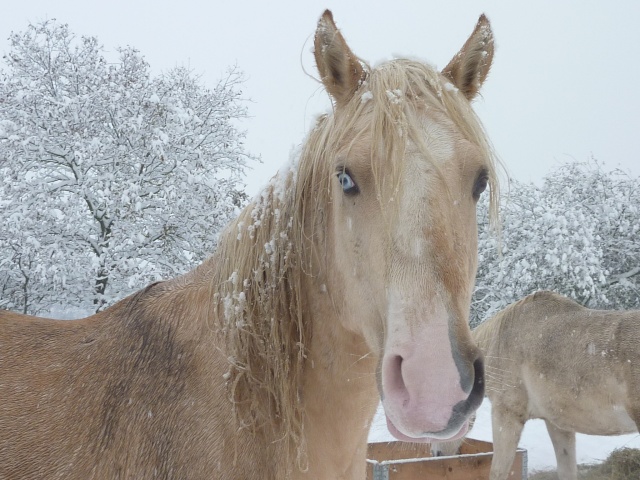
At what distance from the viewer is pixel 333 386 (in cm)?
173

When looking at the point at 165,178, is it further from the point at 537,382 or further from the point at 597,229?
the point at 597,229

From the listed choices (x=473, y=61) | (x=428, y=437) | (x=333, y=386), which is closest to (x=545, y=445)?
(x=333, y=386)

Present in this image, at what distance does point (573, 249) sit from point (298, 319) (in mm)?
14647

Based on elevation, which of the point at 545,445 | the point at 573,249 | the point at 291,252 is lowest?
the point at 545,445

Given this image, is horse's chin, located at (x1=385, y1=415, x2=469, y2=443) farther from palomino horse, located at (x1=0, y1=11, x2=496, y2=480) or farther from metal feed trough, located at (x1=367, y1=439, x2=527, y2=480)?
metal feed trough, located at (x1=367, y1=439, x2=527, y2=480)

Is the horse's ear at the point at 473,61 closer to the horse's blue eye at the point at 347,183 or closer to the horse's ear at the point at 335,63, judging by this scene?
the horse's ear at the point at 335,63

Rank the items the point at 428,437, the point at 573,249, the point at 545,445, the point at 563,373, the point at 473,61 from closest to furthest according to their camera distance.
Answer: the point at 428,437, the point at 473,61, the point at 563,373, the point at 545,445, the point at 573,249

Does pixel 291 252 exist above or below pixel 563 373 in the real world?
above

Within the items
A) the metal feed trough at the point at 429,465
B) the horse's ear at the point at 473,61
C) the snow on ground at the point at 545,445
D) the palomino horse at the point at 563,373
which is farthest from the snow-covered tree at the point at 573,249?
the horse's ear at the point at 473,61

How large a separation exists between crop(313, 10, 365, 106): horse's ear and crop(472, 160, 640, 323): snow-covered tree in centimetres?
1137

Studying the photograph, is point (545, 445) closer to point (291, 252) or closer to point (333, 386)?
point (333, 386)

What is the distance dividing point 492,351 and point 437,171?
595 centimetres

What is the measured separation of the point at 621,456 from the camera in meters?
7.14

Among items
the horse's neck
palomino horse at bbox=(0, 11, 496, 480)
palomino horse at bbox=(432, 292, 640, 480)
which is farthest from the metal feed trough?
palomino horse at bbox=(0, 11, 496, 480)
